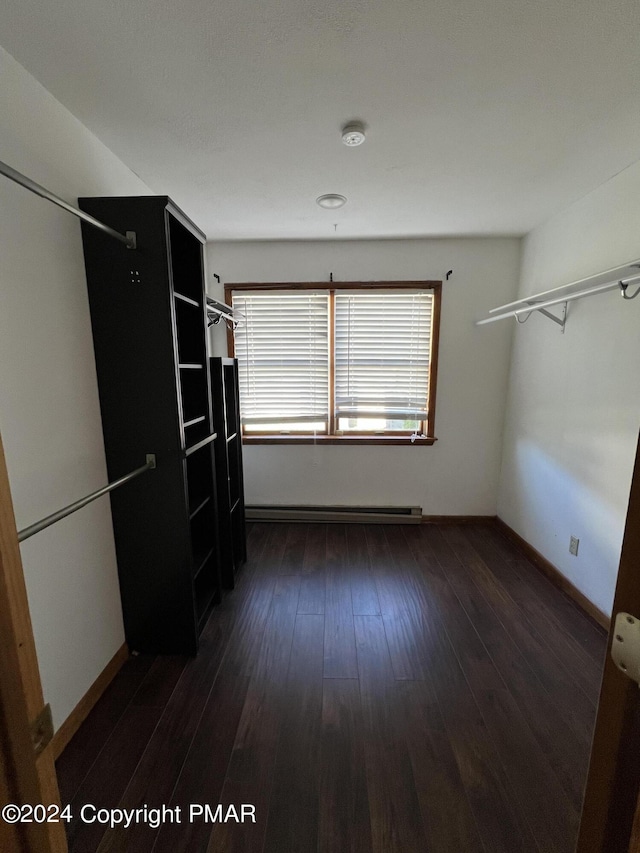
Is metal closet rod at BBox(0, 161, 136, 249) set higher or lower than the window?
higher

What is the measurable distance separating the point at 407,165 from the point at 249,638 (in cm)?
260

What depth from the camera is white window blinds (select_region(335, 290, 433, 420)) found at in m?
2.89

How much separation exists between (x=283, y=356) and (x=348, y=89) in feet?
6.16

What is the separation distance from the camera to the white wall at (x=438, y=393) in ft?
9.23

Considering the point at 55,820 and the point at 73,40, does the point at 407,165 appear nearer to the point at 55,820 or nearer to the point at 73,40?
the point at 73,40

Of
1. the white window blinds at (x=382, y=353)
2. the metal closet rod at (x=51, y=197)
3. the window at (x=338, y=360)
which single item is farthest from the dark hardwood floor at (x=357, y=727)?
the metal closet rod at (x=51, y=197)

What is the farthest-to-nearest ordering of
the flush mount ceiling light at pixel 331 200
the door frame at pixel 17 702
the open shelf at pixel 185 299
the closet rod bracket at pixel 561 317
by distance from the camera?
1. the closet rod bracket at pixel 561 317
2. the flush mount ceiling light at pixel 331 200
3. the open shelf at pixel 185 299
4. the door frame at pixel 17 702

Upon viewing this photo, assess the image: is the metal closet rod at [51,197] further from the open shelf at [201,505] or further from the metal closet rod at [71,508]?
the open shelf at [201,505]

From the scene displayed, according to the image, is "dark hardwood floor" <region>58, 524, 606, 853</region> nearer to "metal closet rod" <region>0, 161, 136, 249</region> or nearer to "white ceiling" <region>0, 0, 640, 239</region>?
"metal closet rod" <region>0, 161, 136, 249</region>

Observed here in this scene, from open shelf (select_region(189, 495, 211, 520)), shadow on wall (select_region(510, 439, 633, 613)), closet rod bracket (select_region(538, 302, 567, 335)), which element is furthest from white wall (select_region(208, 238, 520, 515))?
open shelf (select_region(189, 495, 211, 520))

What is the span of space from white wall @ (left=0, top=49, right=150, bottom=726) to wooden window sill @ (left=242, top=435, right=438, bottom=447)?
1.57 meters

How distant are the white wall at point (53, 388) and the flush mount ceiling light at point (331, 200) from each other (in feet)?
3.70
